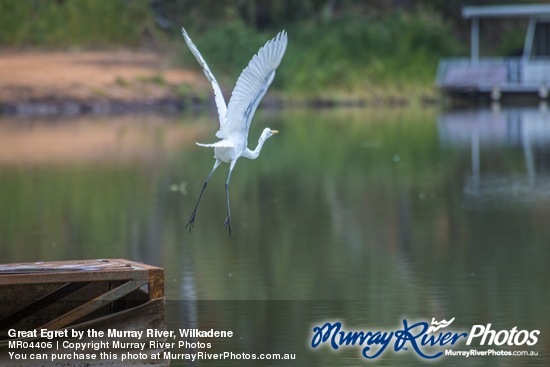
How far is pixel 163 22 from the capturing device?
46.5m

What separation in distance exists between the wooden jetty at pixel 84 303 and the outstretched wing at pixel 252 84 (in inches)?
67.8

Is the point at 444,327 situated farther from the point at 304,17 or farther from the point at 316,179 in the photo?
the point at 304,17

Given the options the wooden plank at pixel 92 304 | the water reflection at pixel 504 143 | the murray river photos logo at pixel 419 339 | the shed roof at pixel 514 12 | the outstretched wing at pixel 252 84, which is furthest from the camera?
the shed roof at pixel 514 12

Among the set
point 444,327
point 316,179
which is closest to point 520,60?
point 316,179

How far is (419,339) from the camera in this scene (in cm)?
956

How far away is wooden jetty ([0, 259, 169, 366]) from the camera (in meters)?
8.39

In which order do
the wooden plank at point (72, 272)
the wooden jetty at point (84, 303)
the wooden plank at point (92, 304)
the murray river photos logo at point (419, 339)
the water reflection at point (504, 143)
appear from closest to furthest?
1. the wooden plank at point (72, 272)
2. the wooden jetty at point (84, 303)
3. the wooden plank at point (92, 304)
4. the murray river photos logo at point (419, 339)
5. the water reflection at point (504, 143)

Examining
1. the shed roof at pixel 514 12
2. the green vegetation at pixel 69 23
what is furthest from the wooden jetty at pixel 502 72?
the green vegetation at pixel 69 23

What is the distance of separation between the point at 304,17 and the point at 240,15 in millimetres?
2178

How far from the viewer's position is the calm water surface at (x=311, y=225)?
10539mm

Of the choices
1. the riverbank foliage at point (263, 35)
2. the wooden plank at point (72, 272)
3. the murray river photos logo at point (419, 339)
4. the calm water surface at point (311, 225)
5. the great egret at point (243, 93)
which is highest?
the riverbank foliage at point (263, 35)

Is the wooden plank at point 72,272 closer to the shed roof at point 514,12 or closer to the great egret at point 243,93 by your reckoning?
the great egret at point 243,93

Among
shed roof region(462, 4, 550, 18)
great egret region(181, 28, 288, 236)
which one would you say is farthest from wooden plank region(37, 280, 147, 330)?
shed roof region(462, 4, 550, 18)

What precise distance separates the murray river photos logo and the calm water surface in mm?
106
